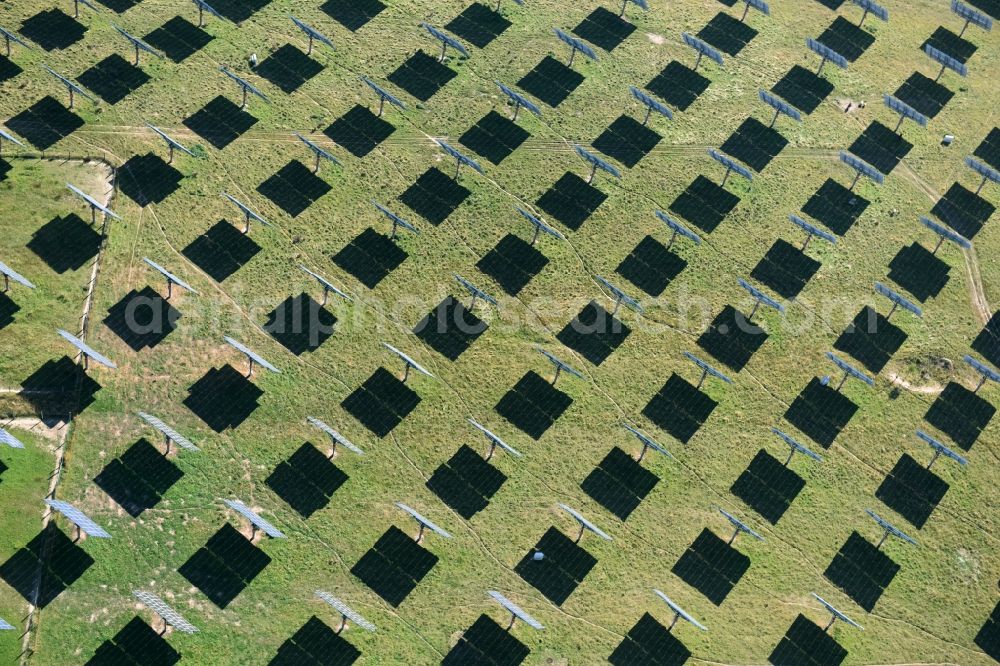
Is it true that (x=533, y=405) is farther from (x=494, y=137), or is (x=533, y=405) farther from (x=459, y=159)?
(x=494, y=137)

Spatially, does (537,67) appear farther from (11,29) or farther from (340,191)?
(11,29)

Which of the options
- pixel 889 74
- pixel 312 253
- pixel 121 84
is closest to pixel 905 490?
pixel 889 74

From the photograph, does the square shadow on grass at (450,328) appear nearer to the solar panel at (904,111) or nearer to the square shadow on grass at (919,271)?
the square shadow on grass at (919,271)

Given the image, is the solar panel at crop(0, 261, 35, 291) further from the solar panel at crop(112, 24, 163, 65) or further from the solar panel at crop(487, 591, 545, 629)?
the solar panel at crop(487, 591, 545, 629)

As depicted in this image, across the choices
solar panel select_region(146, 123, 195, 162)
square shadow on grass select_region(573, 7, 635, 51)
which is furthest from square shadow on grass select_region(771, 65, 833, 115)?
solar panel select_region(146, 123, 195, 162)

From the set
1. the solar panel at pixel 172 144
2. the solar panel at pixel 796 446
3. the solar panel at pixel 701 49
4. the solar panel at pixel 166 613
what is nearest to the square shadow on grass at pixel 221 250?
the solar panel at pixel 172 144
